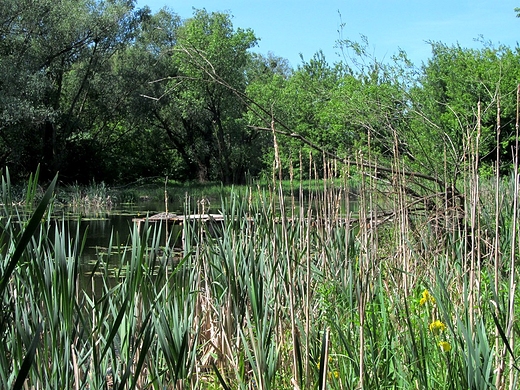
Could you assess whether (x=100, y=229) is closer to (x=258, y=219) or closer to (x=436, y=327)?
(x=258, y=219)

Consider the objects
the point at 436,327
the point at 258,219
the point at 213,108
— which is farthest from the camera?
the point at 213,108

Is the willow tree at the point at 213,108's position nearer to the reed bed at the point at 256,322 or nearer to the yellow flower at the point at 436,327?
the reed bed at the point at 256,322

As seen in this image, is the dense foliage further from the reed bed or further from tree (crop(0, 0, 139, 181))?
the reed bed

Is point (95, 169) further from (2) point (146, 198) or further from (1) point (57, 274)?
(1) point (57, 274)

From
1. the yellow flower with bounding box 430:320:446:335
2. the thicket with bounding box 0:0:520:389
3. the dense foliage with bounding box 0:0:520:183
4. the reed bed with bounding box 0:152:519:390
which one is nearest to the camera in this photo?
the reed bed with bounding box 0:152:519:390

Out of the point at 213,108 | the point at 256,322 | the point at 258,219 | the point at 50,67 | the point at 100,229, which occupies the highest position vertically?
the point at 50,67

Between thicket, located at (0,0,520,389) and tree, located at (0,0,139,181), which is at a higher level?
tree, located at (0,0,139,181)

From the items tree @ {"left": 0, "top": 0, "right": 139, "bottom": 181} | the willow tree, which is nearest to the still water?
tree @ {"left": 0, "top": 0, "right": 139, "bottom": 181}

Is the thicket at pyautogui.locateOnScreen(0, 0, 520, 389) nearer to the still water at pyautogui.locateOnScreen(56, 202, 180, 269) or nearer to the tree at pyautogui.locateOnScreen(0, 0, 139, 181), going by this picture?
the tree at pyautogui.locateOnScreen(0, 0, 139, 181)

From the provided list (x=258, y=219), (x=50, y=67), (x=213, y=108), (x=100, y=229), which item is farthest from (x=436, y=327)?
(x=213, y=108)

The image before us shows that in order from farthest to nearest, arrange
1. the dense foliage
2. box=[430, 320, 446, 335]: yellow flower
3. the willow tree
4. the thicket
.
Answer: the willow tree, the dense foliage, box=[430, 320, 446, 335]: yellow flower, the thicket

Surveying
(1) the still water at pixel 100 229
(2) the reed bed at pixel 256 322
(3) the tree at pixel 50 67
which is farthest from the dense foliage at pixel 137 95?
(2) the reed bed at pixel 256 322

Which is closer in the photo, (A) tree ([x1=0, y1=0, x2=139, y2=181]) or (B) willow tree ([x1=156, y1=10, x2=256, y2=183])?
(A) tree ([x1=0, y1=0, x2=139, y2=181])

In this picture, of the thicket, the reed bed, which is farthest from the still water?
the reed bed
